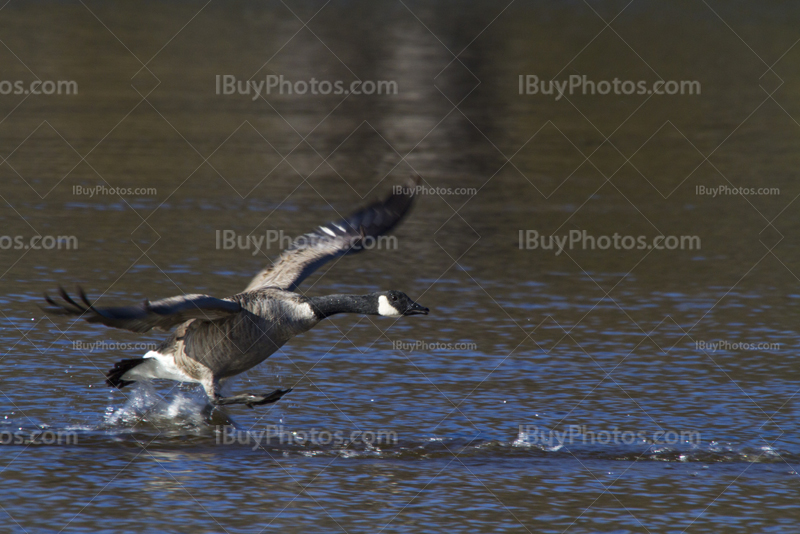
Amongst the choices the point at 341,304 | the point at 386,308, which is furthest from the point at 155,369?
the point at 386,308

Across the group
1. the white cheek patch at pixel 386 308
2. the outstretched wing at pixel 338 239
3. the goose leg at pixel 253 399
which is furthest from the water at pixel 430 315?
the outstretched wing at pixel 338 239

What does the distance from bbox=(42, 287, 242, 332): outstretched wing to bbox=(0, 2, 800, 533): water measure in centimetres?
106

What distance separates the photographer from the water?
8492 millimetres

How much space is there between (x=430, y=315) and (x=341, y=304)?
3145 millimetres

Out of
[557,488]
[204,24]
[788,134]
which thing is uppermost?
[204,24]

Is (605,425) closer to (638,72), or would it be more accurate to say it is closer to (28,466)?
(28,466)

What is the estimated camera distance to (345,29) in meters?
42.9

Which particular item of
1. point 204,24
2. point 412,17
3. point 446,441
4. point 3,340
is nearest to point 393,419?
point 446,441

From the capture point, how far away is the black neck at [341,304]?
9.98m

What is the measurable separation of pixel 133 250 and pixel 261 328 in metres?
5.64

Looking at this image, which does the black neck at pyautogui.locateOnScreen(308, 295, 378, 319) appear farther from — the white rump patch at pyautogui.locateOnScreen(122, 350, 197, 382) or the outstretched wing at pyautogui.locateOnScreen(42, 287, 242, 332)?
the white rump patch at pyautogui.locateOnScreen(122, 350, 197, 382)

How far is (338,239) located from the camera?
11461 mm

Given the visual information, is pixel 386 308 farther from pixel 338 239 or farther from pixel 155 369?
pixel 155 369

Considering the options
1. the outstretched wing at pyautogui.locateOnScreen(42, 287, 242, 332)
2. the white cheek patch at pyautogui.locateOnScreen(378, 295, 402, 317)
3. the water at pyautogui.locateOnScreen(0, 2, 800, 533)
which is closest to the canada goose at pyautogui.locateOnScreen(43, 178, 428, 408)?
the white cheek patch at pyautogui.locateOnScreen(378, 295, 402, 317)
